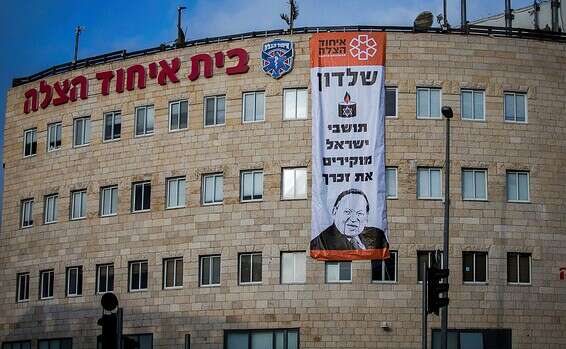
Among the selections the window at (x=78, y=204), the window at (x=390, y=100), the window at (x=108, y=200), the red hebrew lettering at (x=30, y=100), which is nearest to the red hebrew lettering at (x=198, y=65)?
the window at (x=108, y=200)

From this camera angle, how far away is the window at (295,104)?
57.8 metres

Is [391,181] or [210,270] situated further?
[210,270]

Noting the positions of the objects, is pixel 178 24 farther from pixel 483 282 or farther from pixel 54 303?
pixel 483 282

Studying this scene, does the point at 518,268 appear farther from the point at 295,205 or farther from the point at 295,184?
the point at 295,184

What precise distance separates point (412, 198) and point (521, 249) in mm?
5557

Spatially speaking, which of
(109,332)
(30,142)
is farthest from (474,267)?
(109,332)

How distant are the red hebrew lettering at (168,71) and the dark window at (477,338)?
17.8m

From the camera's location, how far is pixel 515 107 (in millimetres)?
58062

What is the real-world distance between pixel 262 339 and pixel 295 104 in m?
11.1

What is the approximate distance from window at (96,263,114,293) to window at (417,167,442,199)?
15941 mm

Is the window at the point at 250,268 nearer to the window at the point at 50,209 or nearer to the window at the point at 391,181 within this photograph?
the window at the point at 391,181

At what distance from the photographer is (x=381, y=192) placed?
184 ft

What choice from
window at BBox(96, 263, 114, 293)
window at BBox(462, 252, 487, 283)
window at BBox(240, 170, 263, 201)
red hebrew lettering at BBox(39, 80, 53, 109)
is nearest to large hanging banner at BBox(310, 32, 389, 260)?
window at BBox(240, 170, 263, 201)

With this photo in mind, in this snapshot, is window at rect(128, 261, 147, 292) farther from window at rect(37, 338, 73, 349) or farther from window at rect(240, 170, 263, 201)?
window at rect(240, 170, 263, 201)
